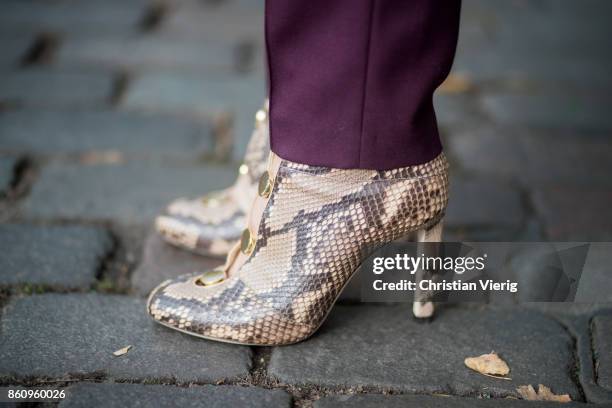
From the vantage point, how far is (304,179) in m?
1.24

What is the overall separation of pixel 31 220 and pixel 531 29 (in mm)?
2520

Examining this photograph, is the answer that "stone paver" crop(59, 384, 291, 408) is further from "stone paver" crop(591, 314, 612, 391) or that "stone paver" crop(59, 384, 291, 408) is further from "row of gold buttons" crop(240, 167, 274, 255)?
"stone paver" crop(591, 314, 612, 391)

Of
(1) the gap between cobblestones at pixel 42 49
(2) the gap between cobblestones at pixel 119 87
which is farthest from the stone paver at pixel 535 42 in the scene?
(1) the gap between cobblestones at pixel 42 49

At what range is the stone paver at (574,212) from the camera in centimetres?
181

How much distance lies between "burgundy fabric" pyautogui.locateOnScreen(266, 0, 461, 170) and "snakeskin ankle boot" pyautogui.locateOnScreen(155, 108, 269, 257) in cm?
35

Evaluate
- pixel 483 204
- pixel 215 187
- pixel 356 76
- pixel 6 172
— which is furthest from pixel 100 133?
pixel 356 76

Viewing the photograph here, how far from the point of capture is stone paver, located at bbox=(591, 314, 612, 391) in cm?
127

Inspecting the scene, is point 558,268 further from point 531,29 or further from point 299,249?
point 531,29

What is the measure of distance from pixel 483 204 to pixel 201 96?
1.13 metres

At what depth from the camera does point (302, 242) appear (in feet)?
4.19

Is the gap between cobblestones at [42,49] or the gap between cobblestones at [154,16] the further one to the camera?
the gap between cobblestones at [154,16]

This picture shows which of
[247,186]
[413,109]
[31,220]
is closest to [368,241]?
[413,109]

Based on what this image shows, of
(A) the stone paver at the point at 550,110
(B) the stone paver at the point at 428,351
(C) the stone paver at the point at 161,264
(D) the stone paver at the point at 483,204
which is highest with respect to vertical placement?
(A) the stone paver at the point at 550,110

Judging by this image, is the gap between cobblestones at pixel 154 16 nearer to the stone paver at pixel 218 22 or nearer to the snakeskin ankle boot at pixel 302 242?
the stone paver at pixel 218 22
